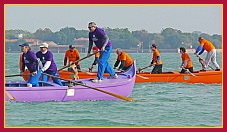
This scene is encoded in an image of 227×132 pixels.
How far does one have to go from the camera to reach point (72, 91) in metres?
14.7

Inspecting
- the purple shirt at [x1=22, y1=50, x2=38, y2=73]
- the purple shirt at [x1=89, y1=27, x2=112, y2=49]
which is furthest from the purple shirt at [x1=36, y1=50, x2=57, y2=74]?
the purple shirt at [x1=89, y1=27, x2=112, y2=49]

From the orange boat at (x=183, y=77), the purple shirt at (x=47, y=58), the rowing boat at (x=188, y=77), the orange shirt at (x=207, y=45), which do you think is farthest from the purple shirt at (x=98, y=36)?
the orange shirt at (x=207, y=45)

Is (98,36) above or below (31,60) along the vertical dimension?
above

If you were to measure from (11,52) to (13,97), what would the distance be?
99.5 m

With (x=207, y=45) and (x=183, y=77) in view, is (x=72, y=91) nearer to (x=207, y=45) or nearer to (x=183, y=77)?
(x=183, y=77)

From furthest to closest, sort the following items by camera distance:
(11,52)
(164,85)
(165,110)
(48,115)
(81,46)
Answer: (81,46)
(11,52)
(164,85)
(165,110)
(48,115)

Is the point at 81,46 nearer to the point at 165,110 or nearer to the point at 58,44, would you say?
the point at 58,44

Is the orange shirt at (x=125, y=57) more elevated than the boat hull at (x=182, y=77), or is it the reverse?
the orange shirt at (x=125, y=57)

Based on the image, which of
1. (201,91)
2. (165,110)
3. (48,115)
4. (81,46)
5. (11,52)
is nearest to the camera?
(48,115)

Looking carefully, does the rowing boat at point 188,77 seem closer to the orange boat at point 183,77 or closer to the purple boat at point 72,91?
the orange boat at point 183,77

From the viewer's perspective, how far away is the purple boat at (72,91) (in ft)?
46.6

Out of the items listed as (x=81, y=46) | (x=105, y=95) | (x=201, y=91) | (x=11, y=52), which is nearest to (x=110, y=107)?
(x=105, y=95)

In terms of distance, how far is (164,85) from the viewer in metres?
19.6

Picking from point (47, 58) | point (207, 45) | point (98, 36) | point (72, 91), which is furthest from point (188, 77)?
point (47, 58)
